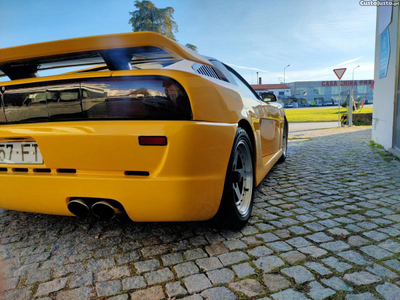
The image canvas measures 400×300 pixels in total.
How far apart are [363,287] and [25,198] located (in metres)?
2.12

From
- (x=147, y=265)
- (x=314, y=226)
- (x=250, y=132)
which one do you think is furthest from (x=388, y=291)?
(x=250, y=132)

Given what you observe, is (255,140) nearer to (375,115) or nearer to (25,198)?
(25,198)

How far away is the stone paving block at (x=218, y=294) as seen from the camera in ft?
4.94

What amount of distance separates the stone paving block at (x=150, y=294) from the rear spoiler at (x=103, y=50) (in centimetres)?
134

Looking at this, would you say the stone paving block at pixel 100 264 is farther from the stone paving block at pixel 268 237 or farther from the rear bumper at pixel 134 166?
the stone paving block at pixel 268 237

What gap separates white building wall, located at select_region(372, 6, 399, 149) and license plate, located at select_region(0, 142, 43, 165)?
19.6 feet

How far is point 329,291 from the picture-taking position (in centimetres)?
152

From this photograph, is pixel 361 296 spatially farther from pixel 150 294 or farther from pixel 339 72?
pixel 339 72

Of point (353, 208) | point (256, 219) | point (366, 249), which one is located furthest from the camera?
point (353, 208)

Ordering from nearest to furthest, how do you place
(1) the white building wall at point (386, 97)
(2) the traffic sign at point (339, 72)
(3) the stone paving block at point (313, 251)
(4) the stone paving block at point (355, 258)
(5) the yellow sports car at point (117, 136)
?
(5) the yellow sports car at point (117, 136), (4) the stone paving block at point (355, 258), (3) the stone paving block at point (313, 251), (1) the white building wall at point (386, 97), (2) the traffic sign at point (339, 72)

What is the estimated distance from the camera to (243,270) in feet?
5.70

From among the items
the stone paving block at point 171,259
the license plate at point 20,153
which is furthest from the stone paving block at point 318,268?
the license plate at point 20,153

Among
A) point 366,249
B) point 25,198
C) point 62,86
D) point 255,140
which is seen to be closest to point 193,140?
point 62,86

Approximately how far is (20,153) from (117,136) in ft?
2.47
